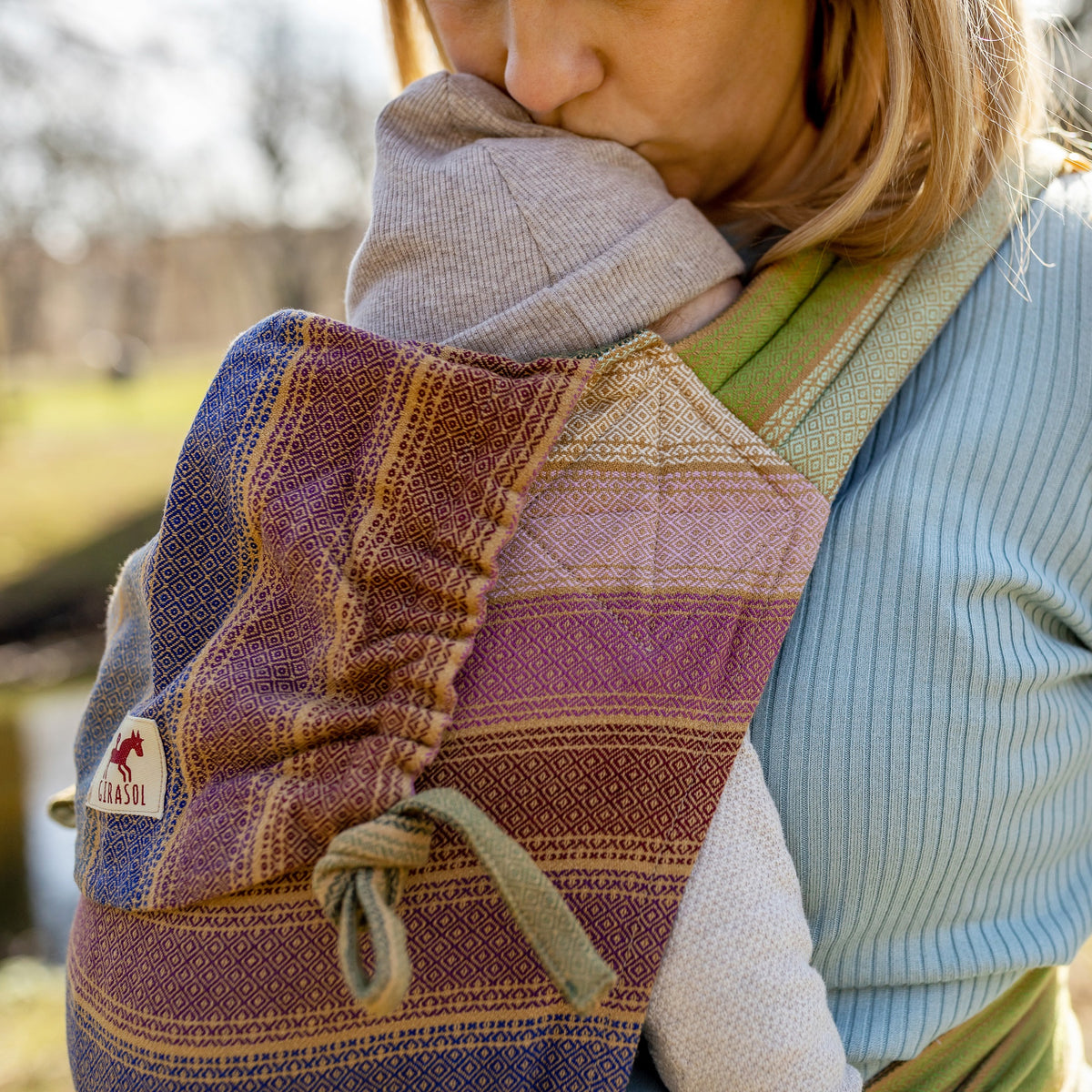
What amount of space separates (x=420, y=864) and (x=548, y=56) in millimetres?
857

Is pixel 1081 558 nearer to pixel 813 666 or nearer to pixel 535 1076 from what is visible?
pixel 813 666

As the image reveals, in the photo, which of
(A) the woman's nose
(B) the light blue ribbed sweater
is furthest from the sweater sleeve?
(A) the woman's nose

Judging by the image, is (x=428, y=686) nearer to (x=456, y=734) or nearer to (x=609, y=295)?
(x=456, y=734)

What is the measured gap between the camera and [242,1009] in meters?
0.85

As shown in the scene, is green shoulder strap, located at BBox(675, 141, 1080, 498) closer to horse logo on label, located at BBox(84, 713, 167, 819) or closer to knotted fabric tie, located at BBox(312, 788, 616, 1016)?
knotted fabric tie, located at BBox(312, 788, 616, 1016)

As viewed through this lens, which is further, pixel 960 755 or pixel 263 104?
pixel 263 104

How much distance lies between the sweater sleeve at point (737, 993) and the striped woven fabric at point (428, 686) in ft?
0.09

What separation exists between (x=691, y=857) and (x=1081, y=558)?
0.56 m

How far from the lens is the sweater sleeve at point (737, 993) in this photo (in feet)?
2.77

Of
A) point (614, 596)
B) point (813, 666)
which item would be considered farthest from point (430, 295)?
point (813, 666)

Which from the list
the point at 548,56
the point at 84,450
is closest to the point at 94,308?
the point at 84,450

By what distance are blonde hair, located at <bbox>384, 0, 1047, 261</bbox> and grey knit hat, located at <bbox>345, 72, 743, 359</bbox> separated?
0.18 metres

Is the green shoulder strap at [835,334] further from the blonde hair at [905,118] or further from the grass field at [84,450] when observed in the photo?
the grass field at [84,450]

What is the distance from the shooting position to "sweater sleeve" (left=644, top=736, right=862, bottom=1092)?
0.84 meters
